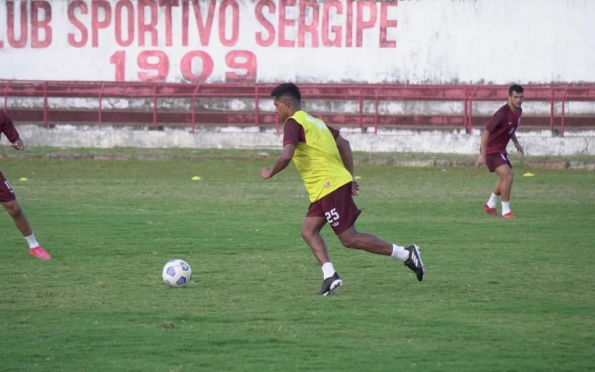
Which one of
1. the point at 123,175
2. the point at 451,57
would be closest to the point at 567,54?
the point at 451,57

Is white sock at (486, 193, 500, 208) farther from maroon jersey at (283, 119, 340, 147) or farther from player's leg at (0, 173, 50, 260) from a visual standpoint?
maroon jersey at (283, 119, 340, 147)

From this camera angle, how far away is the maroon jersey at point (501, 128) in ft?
52.7

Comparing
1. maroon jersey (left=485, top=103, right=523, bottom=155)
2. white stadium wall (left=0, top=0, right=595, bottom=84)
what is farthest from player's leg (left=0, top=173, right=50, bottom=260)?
white stadium wall (left=0, top=0, right=595, bottom=84)

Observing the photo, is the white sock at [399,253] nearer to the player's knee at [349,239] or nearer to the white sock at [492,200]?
the player's knee at [349,239]

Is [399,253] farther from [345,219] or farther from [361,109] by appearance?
[361,109]

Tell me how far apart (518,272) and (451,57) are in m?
21.2

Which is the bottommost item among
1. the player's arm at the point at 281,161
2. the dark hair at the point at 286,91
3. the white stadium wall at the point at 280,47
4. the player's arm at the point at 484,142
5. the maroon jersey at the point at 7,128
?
the player's arm at the point at 484,142

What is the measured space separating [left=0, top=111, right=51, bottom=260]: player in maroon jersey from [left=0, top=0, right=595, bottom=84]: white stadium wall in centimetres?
2066

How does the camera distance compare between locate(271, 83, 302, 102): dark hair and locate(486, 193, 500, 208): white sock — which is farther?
locate(486, 193, 500, 208): white sock

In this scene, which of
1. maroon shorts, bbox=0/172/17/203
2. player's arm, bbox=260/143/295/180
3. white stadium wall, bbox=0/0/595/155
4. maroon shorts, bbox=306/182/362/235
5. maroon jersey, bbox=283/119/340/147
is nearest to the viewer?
player's arm, bbox=260/143/295/180

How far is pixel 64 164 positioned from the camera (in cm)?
2625

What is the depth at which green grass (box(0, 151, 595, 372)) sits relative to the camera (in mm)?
7121

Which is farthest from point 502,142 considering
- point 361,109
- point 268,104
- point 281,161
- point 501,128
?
point 268,104

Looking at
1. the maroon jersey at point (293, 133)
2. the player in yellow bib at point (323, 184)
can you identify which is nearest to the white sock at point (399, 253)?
the player in yellow bib at point (323, 184)
